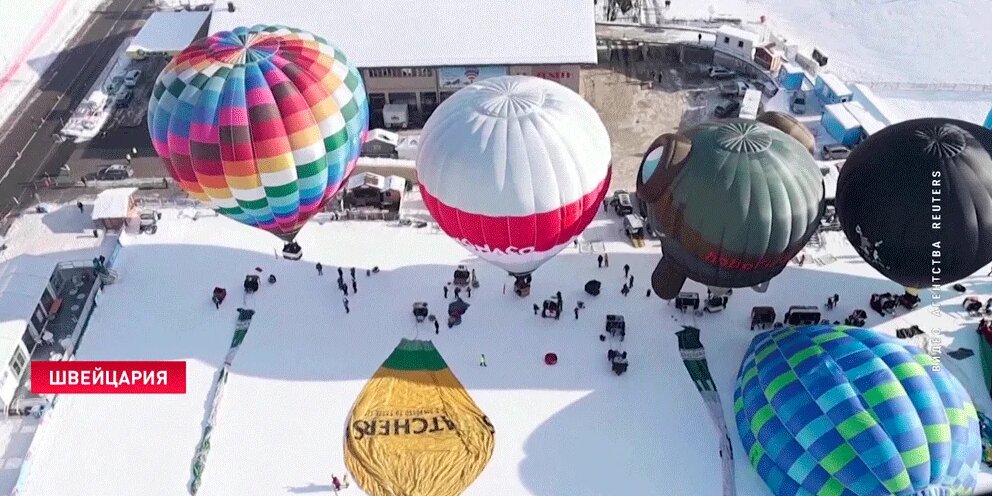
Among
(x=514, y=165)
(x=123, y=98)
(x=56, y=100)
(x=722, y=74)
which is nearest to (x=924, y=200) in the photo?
(x=514, y=165)

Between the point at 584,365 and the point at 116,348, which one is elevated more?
the point at 584,365

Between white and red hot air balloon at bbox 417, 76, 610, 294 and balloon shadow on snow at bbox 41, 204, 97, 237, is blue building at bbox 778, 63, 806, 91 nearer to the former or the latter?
white and red hot air balloon at bbox 417, 76, 610, 294

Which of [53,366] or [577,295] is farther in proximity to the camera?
[577,295]

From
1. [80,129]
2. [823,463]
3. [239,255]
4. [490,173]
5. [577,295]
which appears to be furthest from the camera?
[80,129]

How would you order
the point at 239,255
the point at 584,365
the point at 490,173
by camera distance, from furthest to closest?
the point at 239,255
the point at 584,365
the point at 490,173

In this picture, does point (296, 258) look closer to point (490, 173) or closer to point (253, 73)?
point (253, 73)

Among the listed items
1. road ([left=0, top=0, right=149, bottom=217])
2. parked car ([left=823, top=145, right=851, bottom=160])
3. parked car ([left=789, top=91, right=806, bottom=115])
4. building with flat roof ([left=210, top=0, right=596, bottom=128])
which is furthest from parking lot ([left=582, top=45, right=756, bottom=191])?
A: road ([left=0, top=0, right=149, bottom=217])

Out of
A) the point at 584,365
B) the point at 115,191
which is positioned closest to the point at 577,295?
the point at 584,365

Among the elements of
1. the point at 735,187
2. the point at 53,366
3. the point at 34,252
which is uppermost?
the point at 735,187

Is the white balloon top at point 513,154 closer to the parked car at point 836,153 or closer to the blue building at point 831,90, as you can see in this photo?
the parked car at point 836,153
